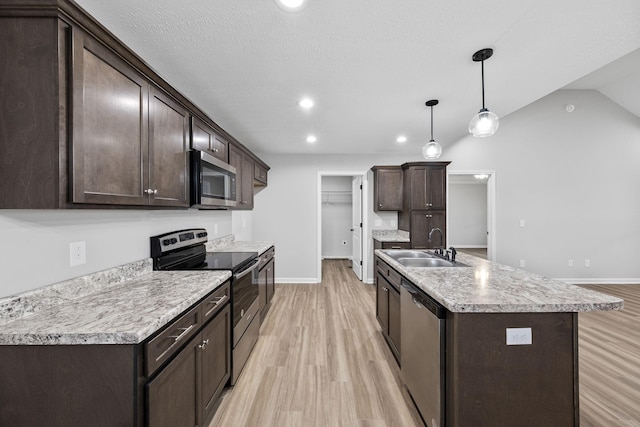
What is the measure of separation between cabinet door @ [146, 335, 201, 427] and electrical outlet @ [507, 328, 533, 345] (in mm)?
1609

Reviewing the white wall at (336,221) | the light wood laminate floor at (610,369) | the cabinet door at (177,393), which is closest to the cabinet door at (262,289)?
the cabinet door at (177,393)

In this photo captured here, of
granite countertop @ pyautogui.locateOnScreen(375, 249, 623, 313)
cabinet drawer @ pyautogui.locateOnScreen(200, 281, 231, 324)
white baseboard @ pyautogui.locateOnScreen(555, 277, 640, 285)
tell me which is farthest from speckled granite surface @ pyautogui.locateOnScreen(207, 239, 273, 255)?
white baseboard @ pyautogui.locateOnScreen(555, 277, 640, 285)

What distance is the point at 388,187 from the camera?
15.4 ft

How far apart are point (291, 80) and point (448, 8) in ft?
3.92

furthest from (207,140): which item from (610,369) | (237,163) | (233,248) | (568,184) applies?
(568,184)

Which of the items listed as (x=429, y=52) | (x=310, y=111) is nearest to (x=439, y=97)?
(x=429, y=52)

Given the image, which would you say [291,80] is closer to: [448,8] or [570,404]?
[448,8]

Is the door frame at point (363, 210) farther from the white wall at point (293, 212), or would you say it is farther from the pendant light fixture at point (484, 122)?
the pendant light fixture at point (484, 122)

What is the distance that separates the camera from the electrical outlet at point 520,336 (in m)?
1.23

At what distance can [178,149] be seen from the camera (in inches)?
72.0

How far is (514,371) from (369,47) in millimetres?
2023

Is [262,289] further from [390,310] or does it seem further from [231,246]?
[390,310]

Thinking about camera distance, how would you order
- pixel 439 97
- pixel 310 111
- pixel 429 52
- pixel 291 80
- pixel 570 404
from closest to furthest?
pixel 570 404, pixel 429 52, pixel 291 80, pixel 439 97, pixel 310 111

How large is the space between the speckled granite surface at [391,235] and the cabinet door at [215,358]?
10.1 ft
